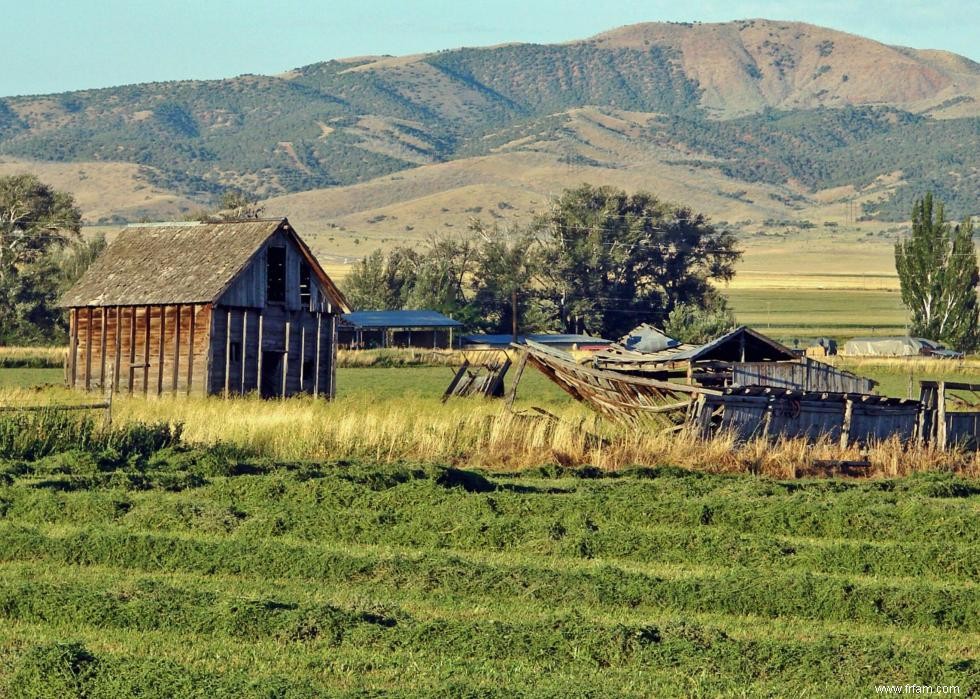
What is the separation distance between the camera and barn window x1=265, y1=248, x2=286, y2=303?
4509cm

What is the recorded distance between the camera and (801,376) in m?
37.2

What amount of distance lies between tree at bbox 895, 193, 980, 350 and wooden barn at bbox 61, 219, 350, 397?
53.6m

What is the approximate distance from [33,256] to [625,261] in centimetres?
4066

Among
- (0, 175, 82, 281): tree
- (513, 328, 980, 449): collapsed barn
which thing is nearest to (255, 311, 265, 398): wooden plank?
(513, 328, 980, 449): collapsed barn

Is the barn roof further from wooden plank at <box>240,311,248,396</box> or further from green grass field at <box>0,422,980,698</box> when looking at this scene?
green grass field at <box>0,422,980,698</box>

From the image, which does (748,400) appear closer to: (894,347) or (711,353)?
(711,353)

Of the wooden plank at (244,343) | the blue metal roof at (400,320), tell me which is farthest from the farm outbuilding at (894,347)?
the wooden plank at (244,343)

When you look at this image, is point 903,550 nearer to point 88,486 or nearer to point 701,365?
point 88,486

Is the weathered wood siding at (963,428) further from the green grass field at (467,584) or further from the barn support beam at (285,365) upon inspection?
the barn support beam at (285,365)

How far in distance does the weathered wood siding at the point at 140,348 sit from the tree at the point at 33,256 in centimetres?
Result: 3998

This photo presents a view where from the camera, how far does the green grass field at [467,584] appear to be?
40.3ft

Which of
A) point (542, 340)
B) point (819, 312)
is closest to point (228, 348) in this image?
point (542, 340)

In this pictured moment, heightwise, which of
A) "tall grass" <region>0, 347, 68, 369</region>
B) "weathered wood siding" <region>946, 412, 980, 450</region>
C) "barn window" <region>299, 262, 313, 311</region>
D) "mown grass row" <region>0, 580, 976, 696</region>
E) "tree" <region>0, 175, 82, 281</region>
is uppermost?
"tree" <region>0, 175, 82, 281</region>

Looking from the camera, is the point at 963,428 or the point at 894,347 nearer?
the point at 963,428
